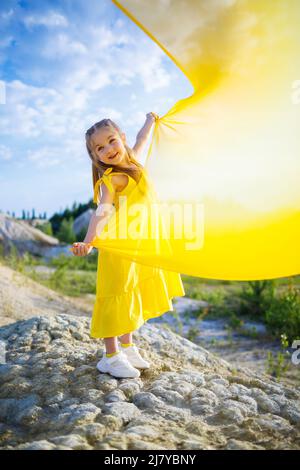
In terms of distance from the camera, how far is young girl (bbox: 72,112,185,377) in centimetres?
A: 249

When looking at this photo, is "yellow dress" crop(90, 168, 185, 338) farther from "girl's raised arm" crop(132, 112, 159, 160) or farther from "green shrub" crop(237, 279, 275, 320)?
"green shrub" crop(237, 279, 275, 320)

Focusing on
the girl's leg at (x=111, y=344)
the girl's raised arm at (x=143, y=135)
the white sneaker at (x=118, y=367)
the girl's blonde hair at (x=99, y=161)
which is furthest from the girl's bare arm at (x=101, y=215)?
the white sneaker at (x=118, y=367)

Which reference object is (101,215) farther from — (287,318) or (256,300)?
(256,300)

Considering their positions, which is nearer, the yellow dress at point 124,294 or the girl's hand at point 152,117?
the yellow dress at point 124,294

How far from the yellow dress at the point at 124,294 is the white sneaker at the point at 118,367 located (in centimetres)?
19

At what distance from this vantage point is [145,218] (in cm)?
259

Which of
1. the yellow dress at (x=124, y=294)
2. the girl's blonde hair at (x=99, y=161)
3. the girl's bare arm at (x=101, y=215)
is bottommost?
the yellow dress at (x=124, y=294)

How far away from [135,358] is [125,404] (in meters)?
0.48

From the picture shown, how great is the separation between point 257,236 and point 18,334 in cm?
182

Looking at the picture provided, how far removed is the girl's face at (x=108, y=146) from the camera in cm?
255

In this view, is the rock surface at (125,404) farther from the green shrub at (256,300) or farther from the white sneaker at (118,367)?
the green shrub at (256,300)

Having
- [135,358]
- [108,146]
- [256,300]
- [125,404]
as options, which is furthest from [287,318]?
[108,146]

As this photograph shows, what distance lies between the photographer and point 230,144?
2.82 metres

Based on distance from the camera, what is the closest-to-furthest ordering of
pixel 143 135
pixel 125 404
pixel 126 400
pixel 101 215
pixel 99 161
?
pixel 125 404 < pixel 126 400 < pixel 101 215 < pixel 99 161 < pixel 143 135
